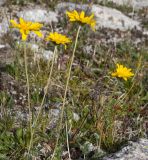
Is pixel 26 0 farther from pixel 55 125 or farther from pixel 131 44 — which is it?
pixel 55 125

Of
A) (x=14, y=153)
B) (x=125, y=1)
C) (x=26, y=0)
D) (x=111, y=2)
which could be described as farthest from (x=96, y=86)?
(x=125, y=1)

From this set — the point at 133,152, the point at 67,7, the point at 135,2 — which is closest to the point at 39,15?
the point at 67,7

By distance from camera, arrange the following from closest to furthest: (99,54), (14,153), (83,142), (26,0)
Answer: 1. (14,153)
2. (83,142)
3. (99,54)
4. (26,0)

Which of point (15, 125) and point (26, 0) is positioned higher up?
point (26, 0)

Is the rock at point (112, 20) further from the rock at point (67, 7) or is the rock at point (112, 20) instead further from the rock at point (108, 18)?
the rock at point (67, 7)

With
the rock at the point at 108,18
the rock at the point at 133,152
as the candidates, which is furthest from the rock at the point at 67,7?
the rock at the point at 133,152

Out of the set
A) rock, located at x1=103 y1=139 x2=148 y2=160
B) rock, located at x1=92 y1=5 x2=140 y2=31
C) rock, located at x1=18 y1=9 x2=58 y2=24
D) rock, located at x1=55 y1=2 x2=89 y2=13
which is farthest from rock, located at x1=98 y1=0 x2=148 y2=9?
rock, located at x1=103 y1=139 x2=148 y2=160
